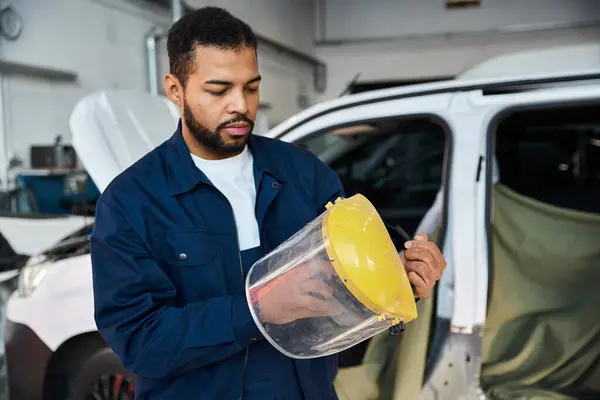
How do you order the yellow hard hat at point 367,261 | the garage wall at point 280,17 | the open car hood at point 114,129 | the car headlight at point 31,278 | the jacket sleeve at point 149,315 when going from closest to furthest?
the yellow hard hat at point 367,261, the jacket sleeve at point 149,315, the open car hood at point 114,129, the car headlight at point 31,278, the garage wall at point 280,17

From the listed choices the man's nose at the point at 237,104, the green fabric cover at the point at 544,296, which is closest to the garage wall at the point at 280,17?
the green fabric cover at the point at 544,296

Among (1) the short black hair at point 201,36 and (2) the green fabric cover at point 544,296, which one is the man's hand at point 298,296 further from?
(2) the green fabric cover at point 544,296

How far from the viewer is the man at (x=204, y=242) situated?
98cm

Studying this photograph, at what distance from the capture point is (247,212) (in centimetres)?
113

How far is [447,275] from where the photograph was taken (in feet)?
5.23

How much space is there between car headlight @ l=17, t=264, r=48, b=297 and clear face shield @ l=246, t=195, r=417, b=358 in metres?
1.42

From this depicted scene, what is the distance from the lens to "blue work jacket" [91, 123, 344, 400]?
0.97m

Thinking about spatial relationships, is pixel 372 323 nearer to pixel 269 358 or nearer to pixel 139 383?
pixel 269 358

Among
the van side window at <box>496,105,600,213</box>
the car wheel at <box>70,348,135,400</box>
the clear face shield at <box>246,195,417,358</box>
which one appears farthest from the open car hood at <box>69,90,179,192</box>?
the van side window at <box>496,105,600,213</box>

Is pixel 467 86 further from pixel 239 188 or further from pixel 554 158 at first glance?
pixel 554 158

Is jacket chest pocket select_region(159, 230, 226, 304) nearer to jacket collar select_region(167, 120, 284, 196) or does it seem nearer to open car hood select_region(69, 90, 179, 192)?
jacket collar select_region(167, 120, 284, 196)

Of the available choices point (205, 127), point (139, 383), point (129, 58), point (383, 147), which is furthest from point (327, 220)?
point (129, 58)

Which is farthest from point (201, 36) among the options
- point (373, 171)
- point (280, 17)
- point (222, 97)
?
point (280, 17)

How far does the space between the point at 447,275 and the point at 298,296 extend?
0.83 m
